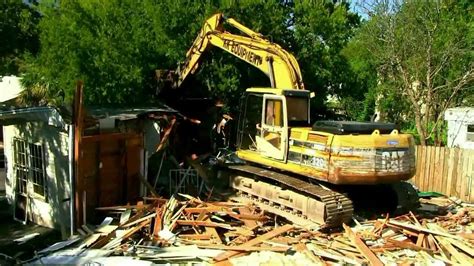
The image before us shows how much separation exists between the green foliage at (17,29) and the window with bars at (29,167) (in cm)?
922

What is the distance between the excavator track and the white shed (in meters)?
10.9

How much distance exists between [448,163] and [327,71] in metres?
5.81

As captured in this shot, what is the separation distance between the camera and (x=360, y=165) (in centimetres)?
1091

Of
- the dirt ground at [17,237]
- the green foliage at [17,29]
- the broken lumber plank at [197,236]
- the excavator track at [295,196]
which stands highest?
the green foliage at [17,29]

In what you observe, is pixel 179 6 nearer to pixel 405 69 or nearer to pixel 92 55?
pixel 92 55

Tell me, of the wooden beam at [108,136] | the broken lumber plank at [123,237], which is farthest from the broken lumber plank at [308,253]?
the wooden beam at [108,136]

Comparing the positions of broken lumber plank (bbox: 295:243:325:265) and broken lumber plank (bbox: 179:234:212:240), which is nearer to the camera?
broken lumber plank (bbox: 295:243:325:265)

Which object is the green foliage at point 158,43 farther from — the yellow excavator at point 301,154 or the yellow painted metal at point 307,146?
the yellow excavator at point 301,154

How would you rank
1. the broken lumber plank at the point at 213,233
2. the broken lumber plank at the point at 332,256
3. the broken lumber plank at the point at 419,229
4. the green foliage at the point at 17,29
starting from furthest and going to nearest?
1. the green foliage at the point at 17,29
2. the broken lumber plank at the point at 213,233
3. the broken lumber plank at the point at 419,229
4. the broken lumber plank at the point at 332,256

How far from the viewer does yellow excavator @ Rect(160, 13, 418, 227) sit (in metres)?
10.9

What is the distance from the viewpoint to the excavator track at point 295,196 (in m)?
10.9

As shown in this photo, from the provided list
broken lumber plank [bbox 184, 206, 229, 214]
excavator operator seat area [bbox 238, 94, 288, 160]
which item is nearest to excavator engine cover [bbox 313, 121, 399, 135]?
excavator operator seat area [bbox 238, 94, 288, 160]

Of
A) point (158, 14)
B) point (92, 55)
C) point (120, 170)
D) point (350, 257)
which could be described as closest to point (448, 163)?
point (350, 257)

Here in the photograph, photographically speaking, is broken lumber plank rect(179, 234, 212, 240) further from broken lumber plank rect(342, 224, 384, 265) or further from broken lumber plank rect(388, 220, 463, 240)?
broken lumber plank rect(388, 220, 463, 240)
